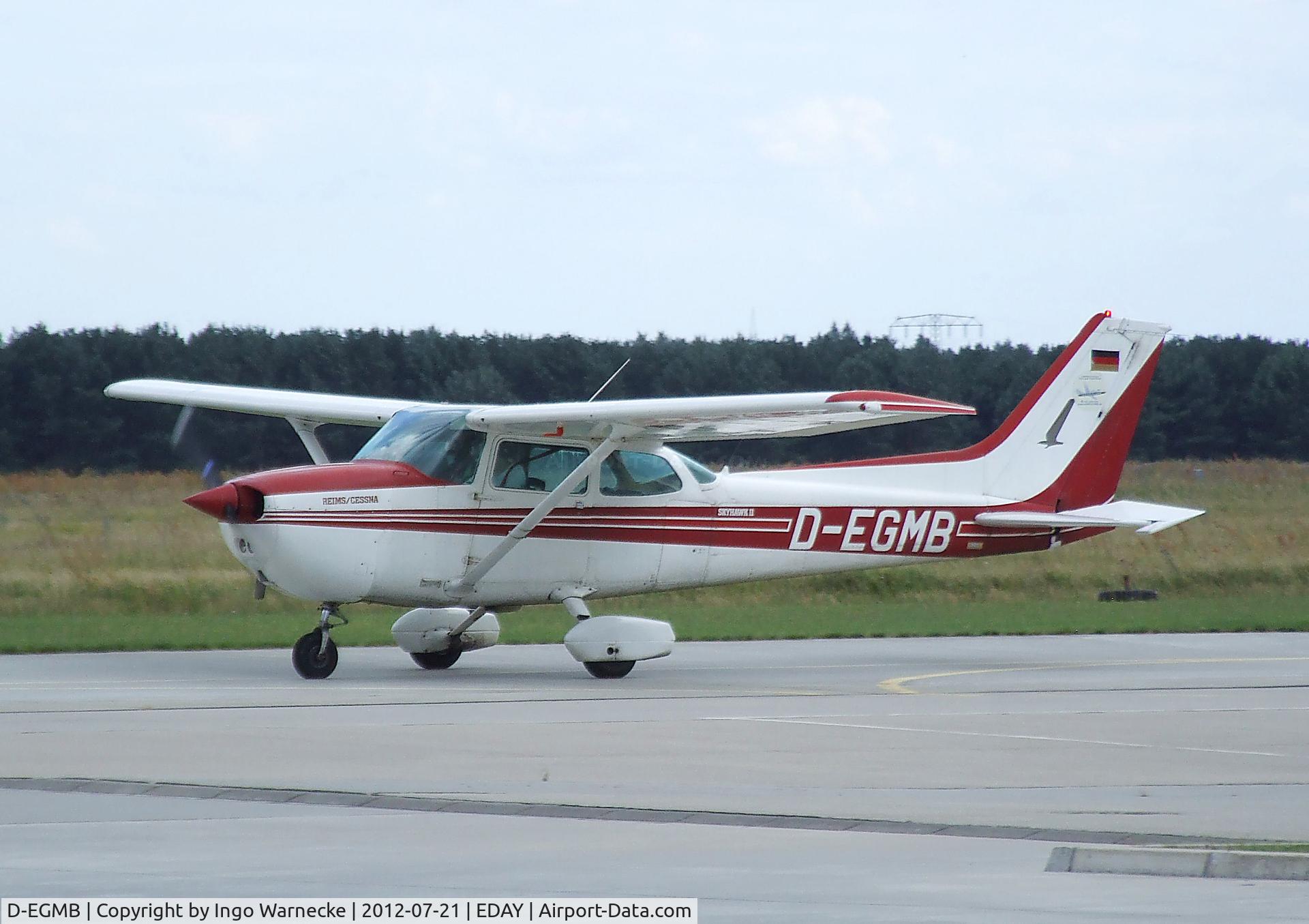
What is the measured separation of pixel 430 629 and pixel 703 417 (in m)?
3.30

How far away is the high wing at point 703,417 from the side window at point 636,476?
30cm

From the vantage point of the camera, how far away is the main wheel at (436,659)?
645 inches

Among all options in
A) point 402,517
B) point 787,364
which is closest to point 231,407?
point 402,517

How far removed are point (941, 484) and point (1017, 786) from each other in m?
9.66

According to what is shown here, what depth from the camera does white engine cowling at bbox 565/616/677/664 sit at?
50.1ft

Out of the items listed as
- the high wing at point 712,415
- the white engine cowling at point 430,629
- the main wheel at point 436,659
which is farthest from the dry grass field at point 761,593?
the high wing at point 712,415

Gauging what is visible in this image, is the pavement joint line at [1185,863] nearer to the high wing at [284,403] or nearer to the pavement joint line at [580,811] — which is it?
the pavement joint line at [580,811]

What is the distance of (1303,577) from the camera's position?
27078 mm

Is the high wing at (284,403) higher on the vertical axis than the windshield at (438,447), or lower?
higher

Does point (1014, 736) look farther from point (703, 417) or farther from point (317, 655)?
point (317, 655)

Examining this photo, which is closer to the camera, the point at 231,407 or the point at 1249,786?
the point at 1249,786

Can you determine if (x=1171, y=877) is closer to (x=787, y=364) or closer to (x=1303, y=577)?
(x=1303, y=577)

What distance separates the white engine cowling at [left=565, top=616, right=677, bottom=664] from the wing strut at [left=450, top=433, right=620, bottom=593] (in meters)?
1.09

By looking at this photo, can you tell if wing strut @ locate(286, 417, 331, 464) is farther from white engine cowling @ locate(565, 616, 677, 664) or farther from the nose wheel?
white engine cowling @ locate(565, 616, 677, 664)
